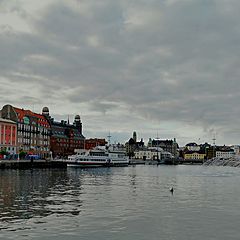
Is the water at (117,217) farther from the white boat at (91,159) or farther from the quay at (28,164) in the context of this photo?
the white boat at (91,159)

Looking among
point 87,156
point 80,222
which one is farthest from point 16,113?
point 80,222

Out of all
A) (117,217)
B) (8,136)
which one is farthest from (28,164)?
(117,217)

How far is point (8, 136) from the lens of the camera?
7037 inches

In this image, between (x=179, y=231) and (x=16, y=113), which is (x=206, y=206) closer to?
(x=179, y=231)

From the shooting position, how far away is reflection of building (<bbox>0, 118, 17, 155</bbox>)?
175125mm

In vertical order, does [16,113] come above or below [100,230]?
above

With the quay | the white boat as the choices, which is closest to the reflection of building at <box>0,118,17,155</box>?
the quay

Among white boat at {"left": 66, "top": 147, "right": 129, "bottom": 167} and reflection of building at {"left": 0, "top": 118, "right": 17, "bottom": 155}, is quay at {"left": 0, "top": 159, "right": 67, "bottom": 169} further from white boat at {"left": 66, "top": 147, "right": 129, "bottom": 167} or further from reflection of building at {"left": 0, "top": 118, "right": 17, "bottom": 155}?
reflection of building at {"left": 0, "top": 118, "right": 17, "bottom": 155}

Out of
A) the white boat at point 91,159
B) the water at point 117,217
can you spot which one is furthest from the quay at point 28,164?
the water at point 117,217

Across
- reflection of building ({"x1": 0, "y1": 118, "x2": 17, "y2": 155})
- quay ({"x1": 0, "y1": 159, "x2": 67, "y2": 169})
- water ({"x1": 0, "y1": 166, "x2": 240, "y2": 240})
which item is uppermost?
reflection of building ({"x1": 0, "y1": 118, "x2": 17, "y2": 155})

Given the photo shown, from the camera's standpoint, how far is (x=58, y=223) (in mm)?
33438

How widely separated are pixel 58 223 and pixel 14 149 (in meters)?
157

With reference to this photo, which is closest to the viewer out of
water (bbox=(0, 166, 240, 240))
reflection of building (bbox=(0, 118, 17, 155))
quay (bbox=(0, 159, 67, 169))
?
water (bbox=(0, 166, 240, 240))

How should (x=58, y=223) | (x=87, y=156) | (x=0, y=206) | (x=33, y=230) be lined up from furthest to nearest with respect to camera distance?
(x=87, y=156) < (x=0, y=206) < (x=58, y=223) < (x=33, y=230)
